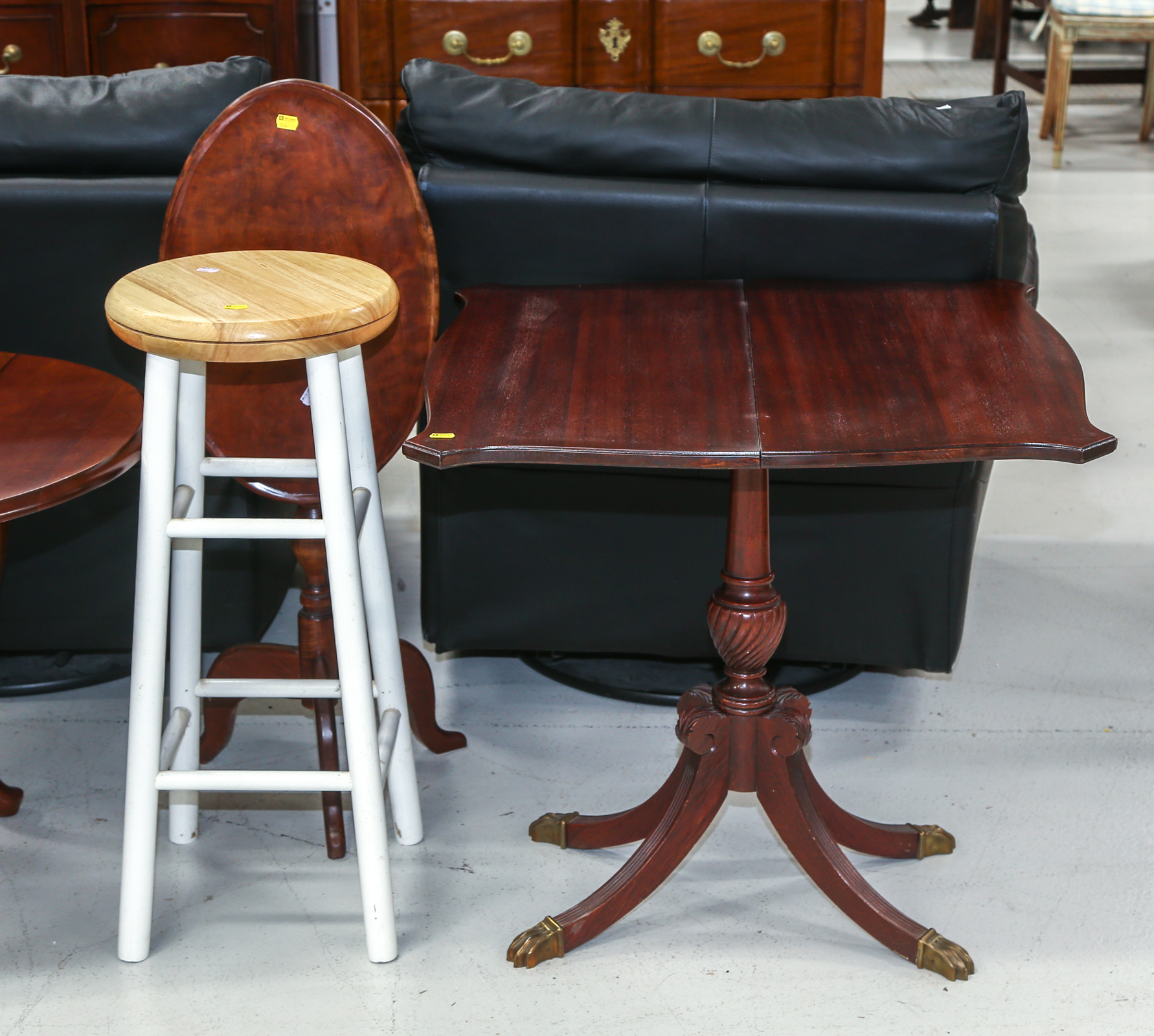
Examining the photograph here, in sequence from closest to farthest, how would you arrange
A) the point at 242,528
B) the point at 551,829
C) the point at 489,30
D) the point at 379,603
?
the point at 242,528 → the point at 379,603 → the point at 551,829 → the point at 489,30

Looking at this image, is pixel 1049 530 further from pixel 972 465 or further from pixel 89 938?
pixel 89 938

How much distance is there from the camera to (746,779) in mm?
1749

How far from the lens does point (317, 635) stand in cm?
191

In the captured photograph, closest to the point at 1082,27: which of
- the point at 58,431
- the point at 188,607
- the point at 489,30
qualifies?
the point at 489,30

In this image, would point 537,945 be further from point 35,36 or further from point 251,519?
point 35,36

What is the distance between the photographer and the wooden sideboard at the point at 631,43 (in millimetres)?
4023

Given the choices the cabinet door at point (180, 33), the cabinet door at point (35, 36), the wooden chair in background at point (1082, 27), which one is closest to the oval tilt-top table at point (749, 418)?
the cabinet door at point (180, 33)

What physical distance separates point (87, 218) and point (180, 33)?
8.72ft

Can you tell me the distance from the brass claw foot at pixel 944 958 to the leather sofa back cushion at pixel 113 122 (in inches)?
59.7

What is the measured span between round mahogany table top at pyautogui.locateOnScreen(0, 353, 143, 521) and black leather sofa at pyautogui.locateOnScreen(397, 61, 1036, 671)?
57 cm

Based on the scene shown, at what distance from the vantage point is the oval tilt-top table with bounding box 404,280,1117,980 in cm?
134

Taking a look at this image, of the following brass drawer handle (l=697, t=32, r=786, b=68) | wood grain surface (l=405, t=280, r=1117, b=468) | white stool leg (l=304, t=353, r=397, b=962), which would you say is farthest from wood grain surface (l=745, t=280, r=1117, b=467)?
brass drawer handle (l=697, t=32, r=786, b=68)

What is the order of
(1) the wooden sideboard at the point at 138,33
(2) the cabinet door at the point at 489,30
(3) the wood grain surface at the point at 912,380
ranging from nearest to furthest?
(3) the wood grain surface at the point at 912,380, (2) the cabinet door at the point at 489,30, (1) the wooden sideboard at the point at 138,33

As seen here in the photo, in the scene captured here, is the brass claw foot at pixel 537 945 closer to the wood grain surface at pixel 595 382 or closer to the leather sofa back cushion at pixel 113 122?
the wood grain surface at pixel 595 382
